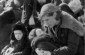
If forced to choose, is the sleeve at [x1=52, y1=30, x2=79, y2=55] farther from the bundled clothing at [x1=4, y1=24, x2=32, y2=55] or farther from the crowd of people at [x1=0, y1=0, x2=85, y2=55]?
the bundled clothing at [x1=4, y1=24, x2=32, y2=55]

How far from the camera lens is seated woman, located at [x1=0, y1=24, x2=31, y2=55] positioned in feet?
3.52

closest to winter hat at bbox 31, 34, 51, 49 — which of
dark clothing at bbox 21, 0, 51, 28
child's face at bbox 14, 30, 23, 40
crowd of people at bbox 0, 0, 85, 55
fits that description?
crowd of people at bbox 0, 0, 85, 55

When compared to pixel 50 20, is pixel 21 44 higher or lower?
lower

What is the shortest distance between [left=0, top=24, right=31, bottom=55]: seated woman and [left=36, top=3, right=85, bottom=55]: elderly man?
0.16 metres

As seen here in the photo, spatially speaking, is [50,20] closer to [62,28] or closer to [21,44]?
[62,28]

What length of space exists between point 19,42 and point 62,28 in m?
0.24

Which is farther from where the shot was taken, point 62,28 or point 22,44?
point 22,44

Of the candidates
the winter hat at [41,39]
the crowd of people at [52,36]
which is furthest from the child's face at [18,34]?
the winter hat at [41,39]

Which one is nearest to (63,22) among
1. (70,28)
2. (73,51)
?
(70,28)

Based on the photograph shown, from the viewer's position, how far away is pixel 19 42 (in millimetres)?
1081

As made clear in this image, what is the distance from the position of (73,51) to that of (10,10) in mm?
639

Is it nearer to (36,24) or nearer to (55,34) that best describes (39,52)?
(55,34)

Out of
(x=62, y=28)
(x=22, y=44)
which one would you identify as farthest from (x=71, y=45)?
(x=22, y=44)

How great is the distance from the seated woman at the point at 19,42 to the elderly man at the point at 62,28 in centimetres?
16
